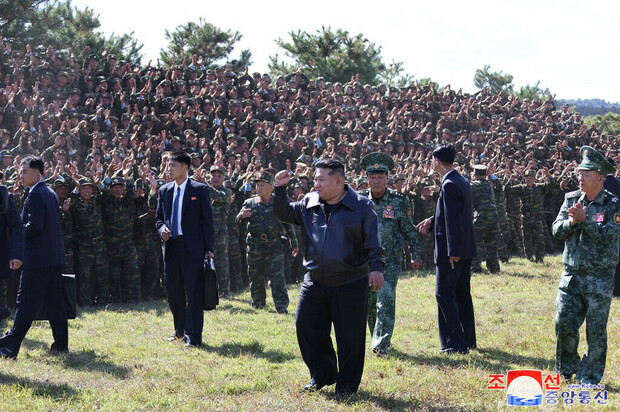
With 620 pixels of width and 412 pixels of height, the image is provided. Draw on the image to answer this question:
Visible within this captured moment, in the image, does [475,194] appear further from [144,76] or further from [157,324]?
[144,76]

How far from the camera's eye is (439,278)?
6.79 metres

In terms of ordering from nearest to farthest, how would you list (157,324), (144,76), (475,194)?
1. (157,324)
2. (475,194)
3. (144,76)

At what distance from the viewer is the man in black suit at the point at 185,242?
7223 mm

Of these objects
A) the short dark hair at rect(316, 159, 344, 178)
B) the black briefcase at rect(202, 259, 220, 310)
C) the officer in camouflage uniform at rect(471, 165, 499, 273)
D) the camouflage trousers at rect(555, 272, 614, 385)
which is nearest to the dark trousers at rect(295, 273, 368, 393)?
the short dark hair at rect(316, 159, 344, 178)

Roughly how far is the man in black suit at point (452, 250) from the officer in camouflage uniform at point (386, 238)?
306 millimetres

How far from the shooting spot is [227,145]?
16.8 meters

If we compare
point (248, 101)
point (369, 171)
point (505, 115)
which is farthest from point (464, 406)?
point (505, 115)

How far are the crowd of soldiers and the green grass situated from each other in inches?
61.5

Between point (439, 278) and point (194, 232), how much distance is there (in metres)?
2.79

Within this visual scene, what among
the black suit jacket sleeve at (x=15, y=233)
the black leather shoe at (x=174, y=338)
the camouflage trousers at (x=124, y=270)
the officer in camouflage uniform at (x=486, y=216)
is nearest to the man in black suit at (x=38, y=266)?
the black suit jacket sleeve at (x=15, y=233)

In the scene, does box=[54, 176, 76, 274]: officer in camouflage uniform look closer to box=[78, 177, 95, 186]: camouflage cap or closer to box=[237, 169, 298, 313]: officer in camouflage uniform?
box=[78, 177, 95, 186]: camouflage cap

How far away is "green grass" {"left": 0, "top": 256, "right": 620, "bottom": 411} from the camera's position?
16.6ft

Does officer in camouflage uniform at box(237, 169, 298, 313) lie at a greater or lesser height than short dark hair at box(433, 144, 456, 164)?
lesser

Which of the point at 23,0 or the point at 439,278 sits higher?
the point at 23,0
